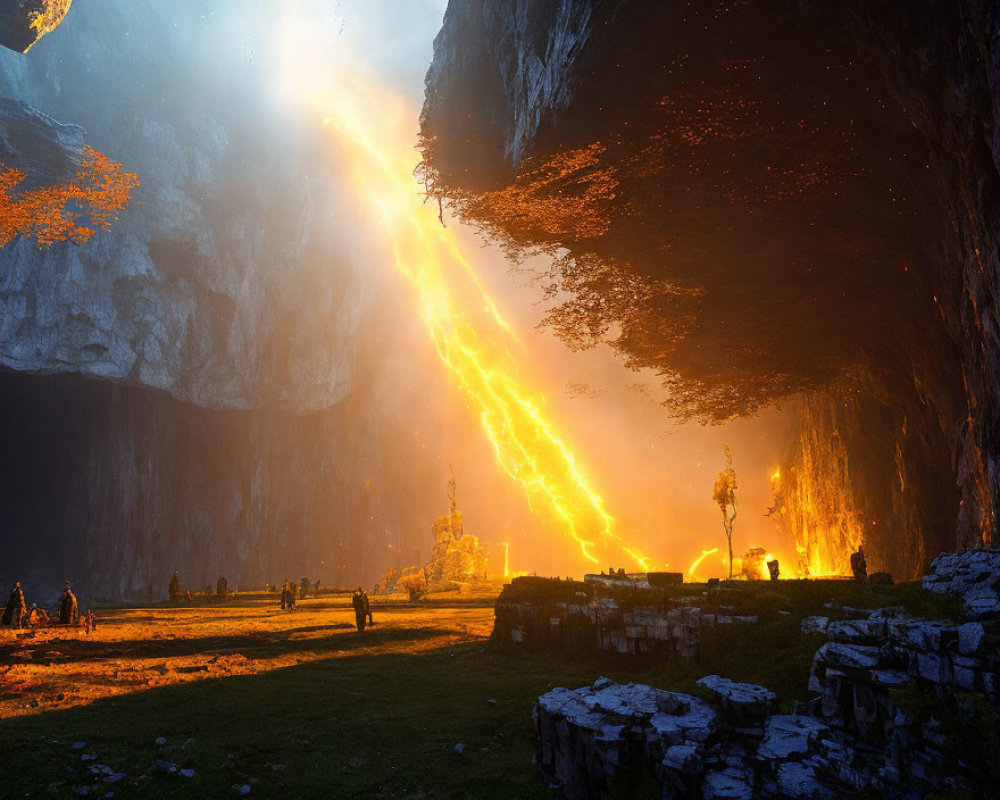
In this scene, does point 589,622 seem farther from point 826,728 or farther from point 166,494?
point 166,494

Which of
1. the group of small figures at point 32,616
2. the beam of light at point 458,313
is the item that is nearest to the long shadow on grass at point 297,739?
the group of small figures at point 32,616

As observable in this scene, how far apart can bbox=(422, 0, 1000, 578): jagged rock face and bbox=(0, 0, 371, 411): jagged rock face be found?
40616 mm

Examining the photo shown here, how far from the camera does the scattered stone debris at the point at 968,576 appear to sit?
8336 millimetres

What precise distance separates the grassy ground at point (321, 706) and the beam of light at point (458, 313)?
52.4m

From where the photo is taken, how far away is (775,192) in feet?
50.6

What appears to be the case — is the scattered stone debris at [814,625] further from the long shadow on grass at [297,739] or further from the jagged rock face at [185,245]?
the jagged rock face at [185,245]

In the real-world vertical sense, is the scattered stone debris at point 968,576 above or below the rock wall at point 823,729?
above

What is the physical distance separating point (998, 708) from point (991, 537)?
945cm

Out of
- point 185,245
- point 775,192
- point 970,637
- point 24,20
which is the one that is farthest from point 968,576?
point 185,245

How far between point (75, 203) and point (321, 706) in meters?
51.6

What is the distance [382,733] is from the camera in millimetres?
10109

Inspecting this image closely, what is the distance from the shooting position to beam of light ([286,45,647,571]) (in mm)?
68875

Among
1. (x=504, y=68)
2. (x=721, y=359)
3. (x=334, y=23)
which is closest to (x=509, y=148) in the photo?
(x=504, y=68)

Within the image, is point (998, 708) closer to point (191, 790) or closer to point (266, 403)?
point (191, 790)
